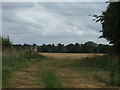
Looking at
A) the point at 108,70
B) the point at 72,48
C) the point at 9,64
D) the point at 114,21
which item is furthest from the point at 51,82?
the point at 72,48

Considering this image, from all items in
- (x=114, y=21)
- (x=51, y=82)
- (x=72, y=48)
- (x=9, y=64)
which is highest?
(x=114, y=21)

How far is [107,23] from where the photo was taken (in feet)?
82.4

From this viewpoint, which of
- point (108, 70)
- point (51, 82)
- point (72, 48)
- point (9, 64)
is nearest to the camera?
point (51, 82)

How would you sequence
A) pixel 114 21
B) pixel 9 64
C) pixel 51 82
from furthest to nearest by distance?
pixel 114 21, pixel 9 64, pixel 51 82

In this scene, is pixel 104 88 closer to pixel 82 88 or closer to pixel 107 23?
pixel 82 88

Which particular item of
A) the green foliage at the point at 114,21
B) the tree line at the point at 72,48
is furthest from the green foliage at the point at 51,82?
the tree line at the point at 72,48

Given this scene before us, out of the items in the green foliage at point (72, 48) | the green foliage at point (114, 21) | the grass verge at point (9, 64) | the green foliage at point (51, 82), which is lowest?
the green foliage at point (51, 82)

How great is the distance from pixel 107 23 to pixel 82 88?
15135 millimetres

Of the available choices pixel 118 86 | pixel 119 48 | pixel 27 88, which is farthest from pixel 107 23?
pixel 27 88

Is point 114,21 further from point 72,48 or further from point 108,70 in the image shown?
point 72,48

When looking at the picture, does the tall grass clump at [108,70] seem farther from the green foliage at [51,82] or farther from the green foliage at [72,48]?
the green foliage at [72,48]

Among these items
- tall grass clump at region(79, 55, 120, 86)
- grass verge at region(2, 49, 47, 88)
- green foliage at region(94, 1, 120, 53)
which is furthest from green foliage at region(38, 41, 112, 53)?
tall grass clump at region(79, 55, 120, 86)

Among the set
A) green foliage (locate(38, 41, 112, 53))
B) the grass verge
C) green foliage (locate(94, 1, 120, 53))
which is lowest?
the grass verge

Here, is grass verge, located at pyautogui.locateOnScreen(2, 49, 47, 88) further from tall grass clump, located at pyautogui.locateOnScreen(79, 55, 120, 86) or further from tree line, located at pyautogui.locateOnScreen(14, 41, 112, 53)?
tree line, located at pyautogui.locateOnScreen(14, 41, 112, 53)
